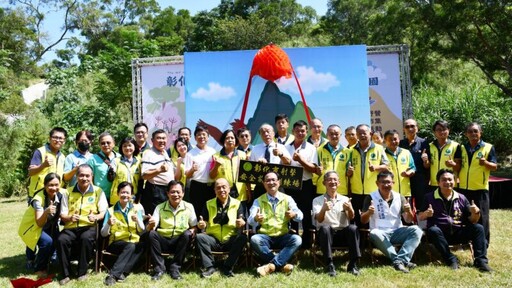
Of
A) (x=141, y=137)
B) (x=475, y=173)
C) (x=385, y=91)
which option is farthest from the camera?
(x=385, y=91)

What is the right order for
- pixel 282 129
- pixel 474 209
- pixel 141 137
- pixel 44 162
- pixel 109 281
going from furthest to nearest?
pixel 141 137, pixel 282 129, pixel 44 162, pixel 474 209, pixel 109 281

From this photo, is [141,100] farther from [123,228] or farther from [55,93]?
[55,93]

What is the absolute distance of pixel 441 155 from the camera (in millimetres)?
5191

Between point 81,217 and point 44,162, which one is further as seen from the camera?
point 44,162

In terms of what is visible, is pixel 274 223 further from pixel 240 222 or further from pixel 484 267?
pixel 484 267

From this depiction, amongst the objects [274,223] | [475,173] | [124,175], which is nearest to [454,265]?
[475,173]

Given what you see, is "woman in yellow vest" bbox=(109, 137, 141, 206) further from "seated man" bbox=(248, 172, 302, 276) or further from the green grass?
"seated man" bbox=(248, 172, 302, 276)

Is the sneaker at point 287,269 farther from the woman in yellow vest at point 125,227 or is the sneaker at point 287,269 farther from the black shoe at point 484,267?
the black shoe at point 484,267

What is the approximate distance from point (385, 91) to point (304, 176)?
3153mm

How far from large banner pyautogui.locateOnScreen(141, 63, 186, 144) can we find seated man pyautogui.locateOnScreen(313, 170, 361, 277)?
12.6 ft

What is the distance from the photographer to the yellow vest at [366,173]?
504cm

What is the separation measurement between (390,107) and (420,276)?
378 cm

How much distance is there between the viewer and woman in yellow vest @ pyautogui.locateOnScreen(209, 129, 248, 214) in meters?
5.07

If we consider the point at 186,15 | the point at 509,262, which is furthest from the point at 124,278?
the point at 186,15
